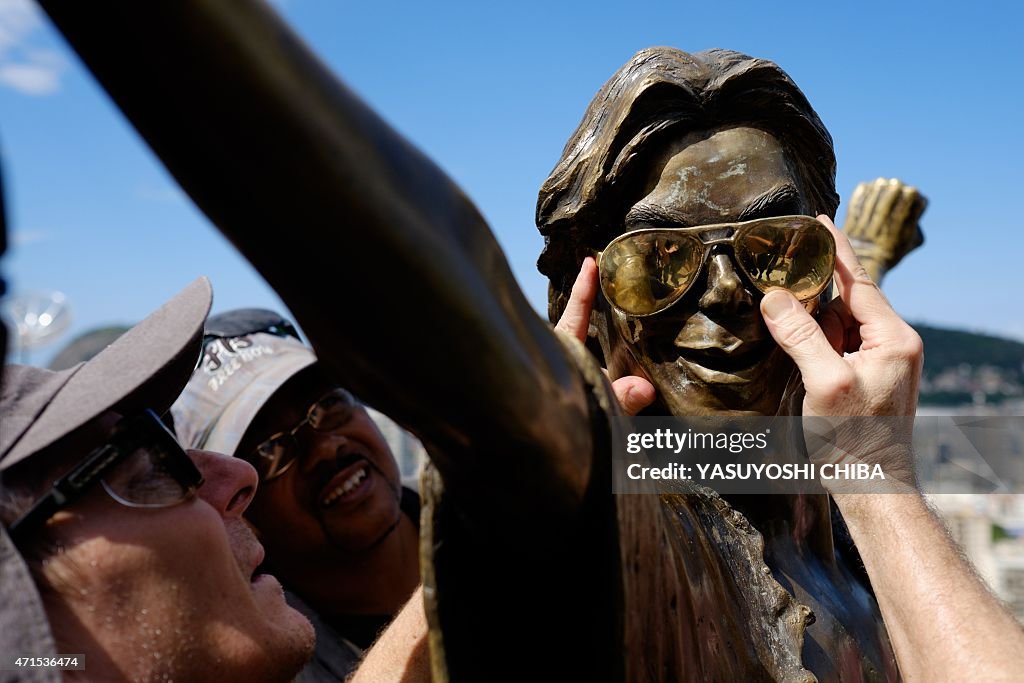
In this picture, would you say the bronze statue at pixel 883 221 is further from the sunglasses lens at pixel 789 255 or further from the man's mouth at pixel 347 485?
the sunglasses lens at pixel 789 255

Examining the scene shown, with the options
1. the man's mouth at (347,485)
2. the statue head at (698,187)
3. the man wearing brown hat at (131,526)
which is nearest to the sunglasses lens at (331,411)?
the man's mouth at (347,485)

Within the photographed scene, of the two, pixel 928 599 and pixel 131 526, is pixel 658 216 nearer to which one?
pixel 928 599

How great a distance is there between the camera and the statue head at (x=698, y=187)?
2203mm

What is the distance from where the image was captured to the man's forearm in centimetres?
193

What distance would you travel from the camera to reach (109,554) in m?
2.16

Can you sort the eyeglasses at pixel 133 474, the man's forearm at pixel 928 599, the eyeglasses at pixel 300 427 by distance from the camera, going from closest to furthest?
1. the man's forearm at pixel 928 599
2. the eyeglasses at pixel 133 474
3. the eyeglasses at pixel 300 427

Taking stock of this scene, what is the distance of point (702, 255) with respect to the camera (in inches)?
85.8

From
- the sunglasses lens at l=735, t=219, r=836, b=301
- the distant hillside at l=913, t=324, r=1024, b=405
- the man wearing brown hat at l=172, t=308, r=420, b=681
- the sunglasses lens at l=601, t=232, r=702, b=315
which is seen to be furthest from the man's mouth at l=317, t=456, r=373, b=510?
the distant hillside at l=913, t=324, r=1024, b=405

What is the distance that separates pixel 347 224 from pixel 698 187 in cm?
131

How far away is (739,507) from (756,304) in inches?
19.1

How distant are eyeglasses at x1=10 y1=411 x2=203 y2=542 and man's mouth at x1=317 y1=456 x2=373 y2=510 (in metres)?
1.97

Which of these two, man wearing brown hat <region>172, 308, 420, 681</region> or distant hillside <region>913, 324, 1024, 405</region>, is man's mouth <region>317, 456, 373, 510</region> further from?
distant hillside <region>913, 324, 1024, 405</region>

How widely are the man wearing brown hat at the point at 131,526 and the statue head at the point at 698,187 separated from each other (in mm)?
932

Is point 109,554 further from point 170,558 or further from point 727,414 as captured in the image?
point 727,414
